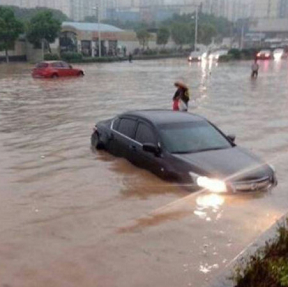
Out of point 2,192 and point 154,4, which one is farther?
point 154,4

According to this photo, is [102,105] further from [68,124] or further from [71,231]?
[71,231]

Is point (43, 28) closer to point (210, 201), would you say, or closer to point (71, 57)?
point (71, 57)

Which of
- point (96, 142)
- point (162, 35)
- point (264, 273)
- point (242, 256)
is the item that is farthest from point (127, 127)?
point (162, 35)

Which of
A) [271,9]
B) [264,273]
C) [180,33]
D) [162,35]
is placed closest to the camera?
[264,273]

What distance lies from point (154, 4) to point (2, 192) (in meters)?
165

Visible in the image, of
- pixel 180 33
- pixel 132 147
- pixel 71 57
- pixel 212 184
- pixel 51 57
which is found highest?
pixel 180 33

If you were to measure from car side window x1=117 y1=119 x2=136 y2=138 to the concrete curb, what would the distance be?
11.9 ft

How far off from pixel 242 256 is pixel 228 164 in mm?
2662

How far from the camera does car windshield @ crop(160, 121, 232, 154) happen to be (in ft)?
27.6

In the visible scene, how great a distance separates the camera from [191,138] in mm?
8664

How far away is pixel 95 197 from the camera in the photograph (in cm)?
801

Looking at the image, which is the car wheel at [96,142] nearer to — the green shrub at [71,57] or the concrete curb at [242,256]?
the concrete curb at [242,256]

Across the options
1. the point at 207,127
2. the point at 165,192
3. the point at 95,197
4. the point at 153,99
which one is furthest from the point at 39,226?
the point at 153,99

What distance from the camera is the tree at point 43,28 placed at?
195 ft
